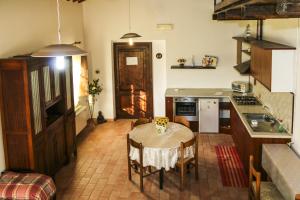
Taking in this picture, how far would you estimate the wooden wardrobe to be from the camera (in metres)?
5.23

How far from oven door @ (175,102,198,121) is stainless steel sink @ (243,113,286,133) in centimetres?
221

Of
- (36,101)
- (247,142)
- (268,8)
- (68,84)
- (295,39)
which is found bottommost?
(247,142)

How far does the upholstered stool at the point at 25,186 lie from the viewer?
15.9 ft

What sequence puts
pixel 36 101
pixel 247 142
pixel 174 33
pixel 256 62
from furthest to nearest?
1. pixel 174 33
2. pixel 256 62
3. pixel 247 142
4. pixel 36 101

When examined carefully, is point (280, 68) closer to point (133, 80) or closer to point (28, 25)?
point (28, 25)

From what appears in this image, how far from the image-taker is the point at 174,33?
373 inches

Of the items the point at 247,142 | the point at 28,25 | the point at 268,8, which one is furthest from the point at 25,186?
the point at 268,8

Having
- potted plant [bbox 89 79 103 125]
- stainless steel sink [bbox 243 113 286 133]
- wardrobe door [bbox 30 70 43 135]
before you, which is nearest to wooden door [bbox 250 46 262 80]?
stainless steel sink [bbox 243 113 286 133]

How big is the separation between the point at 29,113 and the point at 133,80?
16.7 ft

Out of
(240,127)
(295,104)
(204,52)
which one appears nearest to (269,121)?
(240,127)

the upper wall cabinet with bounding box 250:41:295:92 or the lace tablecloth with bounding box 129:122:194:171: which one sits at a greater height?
the upper wall cabinet with bounding box 250:41:295:92

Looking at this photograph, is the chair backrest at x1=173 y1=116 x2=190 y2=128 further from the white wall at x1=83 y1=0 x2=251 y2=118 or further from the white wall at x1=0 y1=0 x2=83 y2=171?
the white wall at x1=0 y1=0 x2=83 y2=171

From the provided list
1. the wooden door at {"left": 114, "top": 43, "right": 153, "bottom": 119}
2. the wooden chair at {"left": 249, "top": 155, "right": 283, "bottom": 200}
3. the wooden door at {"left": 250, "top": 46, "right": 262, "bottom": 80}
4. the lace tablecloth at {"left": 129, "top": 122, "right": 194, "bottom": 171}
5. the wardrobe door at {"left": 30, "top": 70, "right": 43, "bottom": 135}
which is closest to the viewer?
the wooden chair at {"left": 249, "top": 155, "right": 283, "bottom": 200}

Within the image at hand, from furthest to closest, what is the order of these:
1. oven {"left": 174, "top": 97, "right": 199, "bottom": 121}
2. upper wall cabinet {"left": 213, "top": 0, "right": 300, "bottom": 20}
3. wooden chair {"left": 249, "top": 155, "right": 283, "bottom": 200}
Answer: oven {"left": 174, "top": 97, "right": 199, "bottom": 121} → wooden chair {"left": 249, "top": 155, "right": 283, "bottom": 200} → upper wall cabinet {"left": 213, "top": 0, "right": 300, "bottom": 20}
